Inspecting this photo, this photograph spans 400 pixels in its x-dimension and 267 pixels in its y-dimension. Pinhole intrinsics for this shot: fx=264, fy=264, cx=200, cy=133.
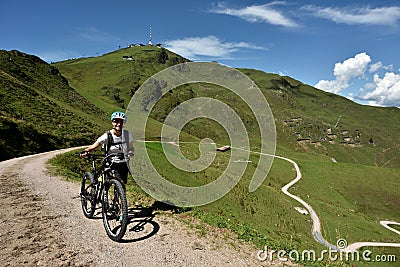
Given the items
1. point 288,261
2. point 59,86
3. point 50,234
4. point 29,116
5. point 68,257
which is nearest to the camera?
point 68,257

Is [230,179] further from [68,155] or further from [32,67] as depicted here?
[32,67]

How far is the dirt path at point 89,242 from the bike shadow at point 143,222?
33 mm

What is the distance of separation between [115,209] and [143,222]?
198cm

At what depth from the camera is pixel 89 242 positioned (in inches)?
332

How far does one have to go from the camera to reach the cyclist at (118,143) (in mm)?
9373

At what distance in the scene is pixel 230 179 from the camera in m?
50.0

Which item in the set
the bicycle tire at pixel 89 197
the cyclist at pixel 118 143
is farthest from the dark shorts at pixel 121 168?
the bicycle tire at pixel 89 197

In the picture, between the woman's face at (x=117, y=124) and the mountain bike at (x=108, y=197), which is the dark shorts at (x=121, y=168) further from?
the woman's face at (x=117, y=124)

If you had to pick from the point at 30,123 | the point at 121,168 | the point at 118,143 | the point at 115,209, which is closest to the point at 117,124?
the point at 118,143

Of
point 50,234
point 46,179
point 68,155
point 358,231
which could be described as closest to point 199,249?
point 50,234

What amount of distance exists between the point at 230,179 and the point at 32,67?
96044 millimetres

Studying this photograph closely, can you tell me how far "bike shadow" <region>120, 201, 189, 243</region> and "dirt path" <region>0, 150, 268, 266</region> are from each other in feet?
0.11

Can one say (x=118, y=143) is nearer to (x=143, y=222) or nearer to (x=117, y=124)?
(x=117, y=124)

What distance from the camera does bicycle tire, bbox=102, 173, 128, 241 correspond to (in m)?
8.27
